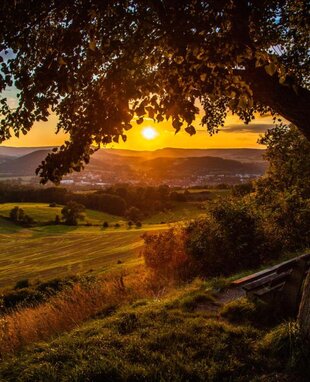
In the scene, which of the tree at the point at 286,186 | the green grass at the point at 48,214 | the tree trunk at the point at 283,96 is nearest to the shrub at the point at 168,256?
the tree at the point at 286,186

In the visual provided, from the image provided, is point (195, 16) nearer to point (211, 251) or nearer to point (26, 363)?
point (26, 363)

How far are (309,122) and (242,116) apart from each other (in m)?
5.00

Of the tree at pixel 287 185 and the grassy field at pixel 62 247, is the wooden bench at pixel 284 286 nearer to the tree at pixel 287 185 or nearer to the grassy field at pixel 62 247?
the tree at pixel 287 185

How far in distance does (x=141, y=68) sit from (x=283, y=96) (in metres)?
2.12

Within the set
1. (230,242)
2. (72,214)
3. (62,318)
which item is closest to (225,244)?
(230,242)

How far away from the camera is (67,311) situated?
10.7 meters

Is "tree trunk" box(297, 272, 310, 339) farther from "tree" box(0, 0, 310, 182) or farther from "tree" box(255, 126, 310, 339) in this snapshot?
"tree" box(255, 126, 310, 339)

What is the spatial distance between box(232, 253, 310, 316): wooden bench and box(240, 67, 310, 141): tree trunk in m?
3.07

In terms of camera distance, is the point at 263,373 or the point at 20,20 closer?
the point at 263,373

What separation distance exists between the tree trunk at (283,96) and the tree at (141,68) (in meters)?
0.01

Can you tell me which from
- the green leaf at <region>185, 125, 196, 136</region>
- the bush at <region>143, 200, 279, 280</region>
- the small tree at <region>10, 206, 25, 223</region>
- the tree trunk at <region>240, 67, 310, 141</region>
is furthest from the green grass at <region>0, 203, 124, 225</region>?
the green leaf at <region>185, 125, 196, 136</region>

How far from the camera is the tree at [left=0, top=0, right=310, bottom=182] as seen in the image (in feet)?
16.5

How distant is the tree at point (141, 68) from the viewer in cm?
504

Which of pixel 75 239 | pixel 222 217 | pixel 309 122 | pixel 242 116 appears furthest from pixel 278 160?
pixel 75 239
